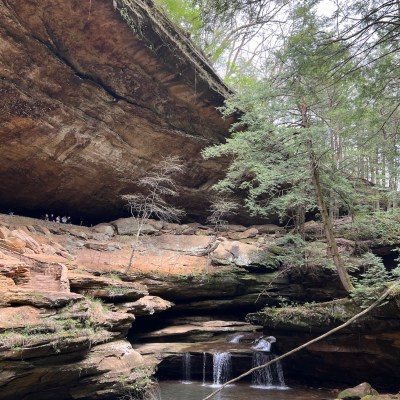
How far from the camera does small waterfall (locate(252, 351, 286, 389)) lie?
11719mm

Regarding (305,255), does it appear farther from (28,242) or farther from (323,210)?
(28,242)

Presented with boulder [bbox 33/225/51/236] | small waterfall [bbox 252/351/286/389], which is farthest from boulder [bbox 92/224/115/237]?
small waterfall [bbox 252/351/286/389]

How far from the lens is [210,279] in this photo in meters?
14.9

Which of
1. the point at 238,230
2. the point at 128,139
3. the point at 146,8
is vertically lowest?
the point at 238,230

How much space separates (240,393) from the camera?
34.3 feet

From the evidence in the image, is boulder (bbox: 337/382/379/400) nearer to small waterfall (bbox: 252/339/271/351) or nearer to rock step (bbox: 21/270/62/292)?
small waterfall (bbox: 252/339/271/351)

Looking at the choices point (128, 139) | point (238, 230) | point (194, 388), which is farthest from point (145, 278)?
point (238, 230)

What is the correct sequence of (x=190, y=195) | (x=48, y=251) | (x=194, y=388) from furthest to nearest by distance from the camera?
(x=190, y=195)
(x=48, y=251)
(x=194, y=388)

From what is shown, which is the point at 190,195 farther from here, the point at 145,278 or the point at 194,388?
the point at 194,388

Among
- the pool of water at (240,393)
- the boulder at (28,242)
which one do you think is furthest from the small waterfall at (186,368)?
the boulder at (28,242)

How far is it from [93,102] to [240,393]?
10863mm

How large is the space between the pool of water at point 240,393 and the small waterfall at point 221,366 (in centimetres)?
53

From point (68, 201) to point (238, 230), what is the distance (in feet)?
27.9

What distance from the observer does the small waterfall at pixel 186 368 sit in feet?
40.8
